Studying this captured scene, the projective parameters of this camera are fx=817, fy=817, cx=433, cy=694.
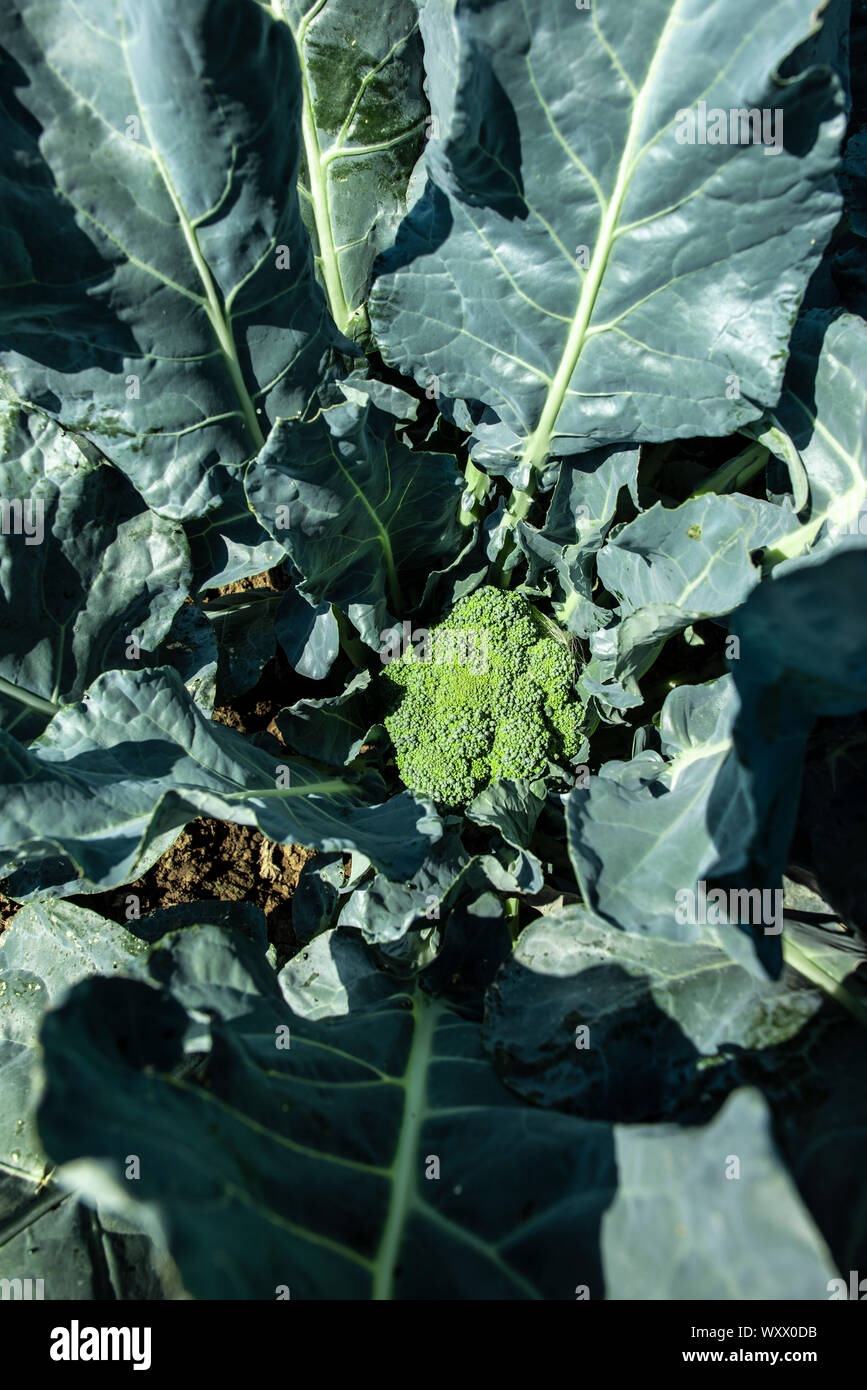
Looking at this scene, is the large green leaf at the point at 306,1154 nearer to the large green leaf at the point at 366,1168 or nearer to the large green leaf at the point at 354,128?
the large green leaf at the point at 366,1168

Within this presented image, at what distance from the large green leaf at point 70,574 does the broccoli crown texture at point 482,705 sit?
0.71m

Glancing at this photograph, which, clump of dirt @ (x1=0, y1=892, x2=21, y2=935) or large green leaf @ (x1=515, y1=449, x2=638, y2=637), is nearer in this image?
large green leaf @ (x1=515, y1=449, x2=638, y2=637)

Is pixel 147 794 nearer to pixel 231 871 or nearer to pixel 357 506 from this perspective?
pixel 357 506

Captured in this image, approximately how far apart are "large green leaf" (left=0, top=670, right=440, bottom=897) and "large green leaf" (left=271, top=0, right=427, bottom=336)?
1.30 m

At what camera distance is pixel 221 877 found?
8.74ft

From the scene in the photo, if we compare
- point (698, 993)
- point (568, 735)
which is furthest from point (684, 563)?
point (698, 993)

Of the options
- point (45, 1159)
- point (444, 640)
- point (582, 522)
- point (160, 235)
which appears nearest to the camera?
point (160, 235)

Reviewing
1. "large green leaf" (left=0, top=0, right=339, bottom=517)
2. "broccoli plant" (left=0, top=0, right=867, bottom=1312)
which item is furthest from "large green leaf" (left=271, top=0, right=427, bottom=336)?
"large green leaf" (left=0, top=0, right=339, bottom=517)

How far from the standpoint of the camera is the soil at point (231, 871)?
261cm

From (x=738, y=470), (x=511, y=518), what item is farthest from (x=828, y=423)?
(x=511, y=518)

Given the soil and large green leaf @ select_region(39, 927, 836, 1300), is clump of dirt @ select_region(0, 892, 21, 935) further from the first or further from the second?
large green leaf @ select_region(39, 927, 836, 1300)

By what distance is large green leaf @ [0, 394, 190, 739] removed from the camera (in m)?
2.00

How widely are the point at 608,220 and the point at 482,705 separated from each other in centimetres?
120
